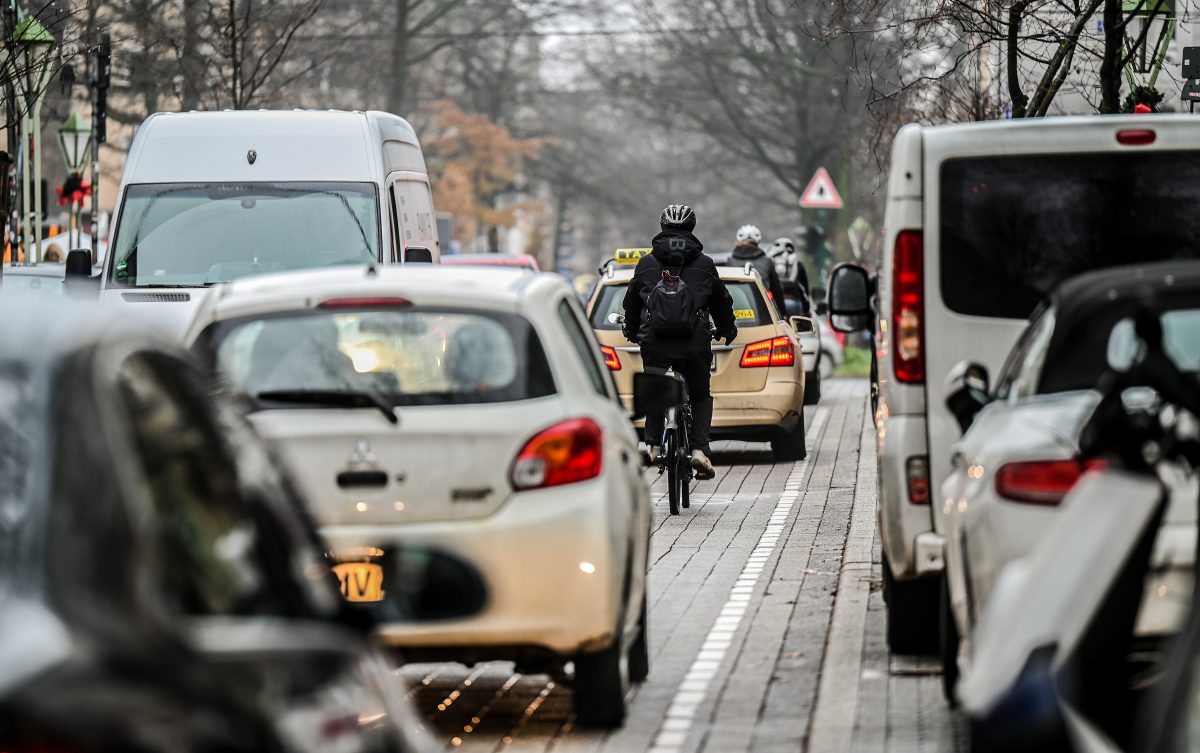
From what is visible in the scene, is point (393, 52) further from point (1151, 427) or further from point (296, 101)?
point (1151, 427)

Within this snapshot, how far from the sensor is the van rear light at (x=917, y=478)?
28.3 feet

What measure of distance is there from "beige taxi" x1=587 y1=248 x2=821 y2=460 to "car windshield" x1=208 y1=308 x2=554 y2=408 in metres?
10.8

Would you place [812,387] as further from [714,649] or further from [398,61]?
[398,61]

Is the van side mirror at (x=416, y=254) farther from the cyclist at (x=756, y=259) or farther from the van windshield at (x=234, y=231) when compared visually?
the cyclist at (x=756, y=259)

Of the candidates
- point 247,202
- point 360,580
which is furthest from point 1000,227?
point 247,202

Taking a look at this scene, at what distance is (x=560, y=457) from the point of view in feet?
23.9

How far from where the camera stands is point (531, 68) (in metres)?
66.3

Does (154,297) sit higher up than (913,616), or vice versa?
(154,297)

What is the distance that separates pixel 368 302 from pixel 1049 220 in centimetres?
268

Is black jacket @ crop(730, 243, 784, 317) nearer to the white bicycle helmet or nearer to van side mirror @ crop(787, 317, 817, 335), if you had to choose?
A: the white bicycle helmet

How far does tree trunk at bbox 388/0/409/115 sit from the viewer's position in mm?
54812

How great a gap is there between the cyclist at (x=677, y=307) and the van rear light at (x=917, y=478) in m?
6.31

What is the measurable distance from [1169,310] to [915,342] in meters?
2.56

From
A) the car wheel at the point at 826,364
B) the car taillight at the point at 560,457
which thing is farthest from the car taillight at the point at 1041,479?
the car wheel at the point at 826,364
